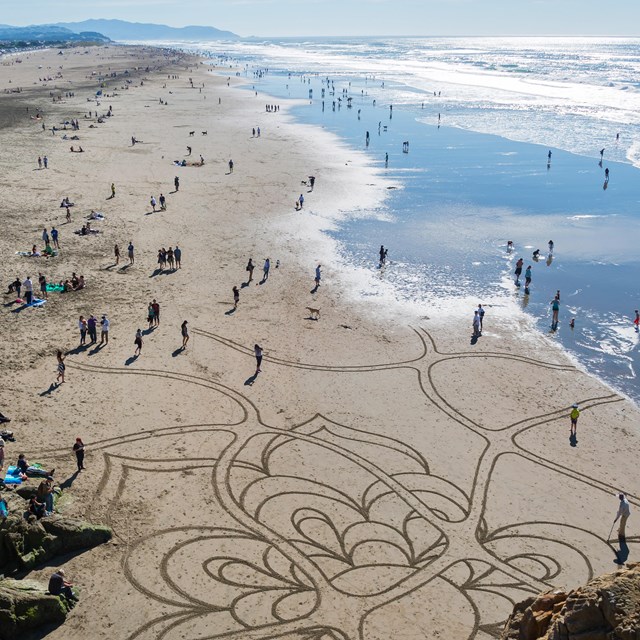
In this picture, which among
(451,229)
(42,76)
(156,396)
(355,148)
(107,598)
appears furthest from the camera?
(42,76)

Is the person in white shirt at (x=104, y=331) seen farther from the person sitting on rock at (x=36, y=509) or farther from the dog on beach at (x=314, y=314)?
the person sitting on rock at (x=36, y=509)

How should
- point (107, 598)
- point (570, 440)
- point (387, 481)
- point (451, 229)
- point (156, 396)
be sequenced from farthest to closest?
point (451, 229) → point (156, 396) → point (570, 440) → point (387, 481) → point (107, 598)

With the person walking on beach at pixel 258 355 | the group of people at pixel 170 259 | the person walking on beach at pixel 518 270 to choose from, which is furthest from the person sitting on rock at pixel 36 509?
the person walking on beach at pixel 518 270

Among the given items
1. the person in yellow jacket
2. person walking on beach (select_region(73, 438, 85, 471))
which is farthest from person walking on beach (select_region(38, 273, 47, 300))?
the person in yellow jacket

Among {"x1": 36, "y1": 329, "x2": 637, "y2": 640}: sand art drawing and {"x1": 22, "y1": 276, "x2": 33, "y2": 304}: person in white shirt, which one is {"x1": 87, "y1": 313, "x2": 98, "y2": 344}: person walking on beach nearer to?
{"x1": 22, "y1": 276, "x2": 33, "y2": 304}: person in white shirt

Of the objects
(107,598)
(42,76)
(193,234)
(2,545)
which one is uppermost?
(42,76)

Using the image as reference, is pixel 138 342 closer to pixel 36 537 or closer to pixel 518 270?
pixel 36 537

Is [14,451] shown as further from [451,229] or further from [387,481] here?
[451,229]

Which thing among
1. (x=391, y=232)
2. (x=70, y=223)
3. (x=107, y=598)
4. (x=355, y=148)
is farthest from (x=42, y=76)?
(x=107, y=598)

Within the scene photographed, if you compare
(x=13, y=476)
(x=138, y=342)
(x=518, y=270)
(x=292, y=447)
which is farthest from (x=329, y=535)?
(x=518, y=270)
